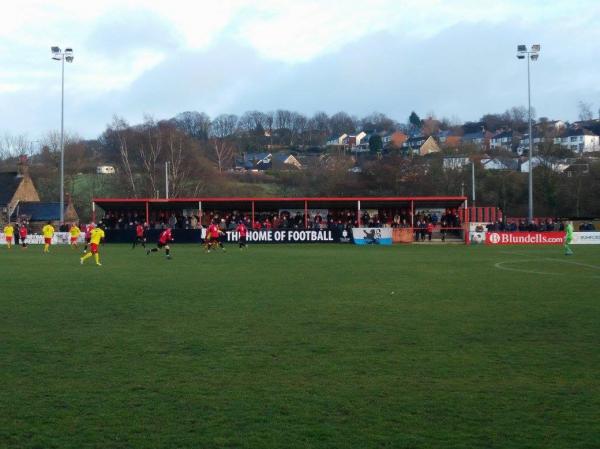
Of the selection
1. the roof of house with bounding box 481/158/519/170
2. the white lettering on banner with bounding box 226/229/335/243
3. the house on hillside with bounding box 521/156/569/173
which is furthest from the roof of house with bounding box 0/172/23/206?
the roof of house with bounding box 481/158/519/170

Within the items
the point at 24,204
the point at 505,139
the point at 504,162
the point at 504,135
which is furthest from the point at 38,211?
the point at 504,135

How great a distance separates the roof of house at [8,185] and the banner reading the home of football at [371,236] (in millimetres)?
37184

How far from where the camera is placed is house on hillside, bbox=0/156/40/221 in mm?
72438

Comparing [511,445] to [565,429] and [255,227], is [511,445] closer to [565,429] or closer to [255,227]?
[565,429]

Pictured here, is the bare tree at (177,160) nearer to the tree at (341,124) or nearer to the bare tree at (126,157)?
the bare tree at (126,157)

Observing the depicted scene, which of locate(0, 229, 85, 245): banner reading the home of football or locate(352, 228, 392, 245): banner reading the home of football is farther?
locate(0, 229, 85, 245): banner reading the home of football

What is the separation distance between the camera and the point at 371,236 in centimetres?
5175

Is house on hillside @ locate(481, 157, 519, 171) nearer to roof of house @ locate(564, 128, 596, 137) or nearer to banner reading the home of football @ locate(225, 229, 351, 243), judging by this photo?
roof of house @ locate(564, 128, 596, 137)

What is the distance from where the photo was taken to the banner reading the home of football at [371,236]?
169 feet

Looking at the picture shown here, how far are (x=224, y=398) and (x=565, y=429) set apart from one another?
3252 mm

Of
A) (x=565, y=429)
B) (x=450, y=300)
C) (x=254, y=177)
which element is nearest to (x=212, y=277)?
(x=450, y=300)

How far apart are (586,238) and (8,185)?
52319 mm

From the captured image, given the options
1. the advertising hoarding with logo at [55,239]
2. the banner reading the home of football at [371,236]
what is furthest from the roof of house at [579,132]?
the advertising hoarding with logo at [55,239]

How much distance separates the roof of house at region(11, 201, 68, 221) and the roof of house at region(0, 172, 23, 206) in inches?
89.9
